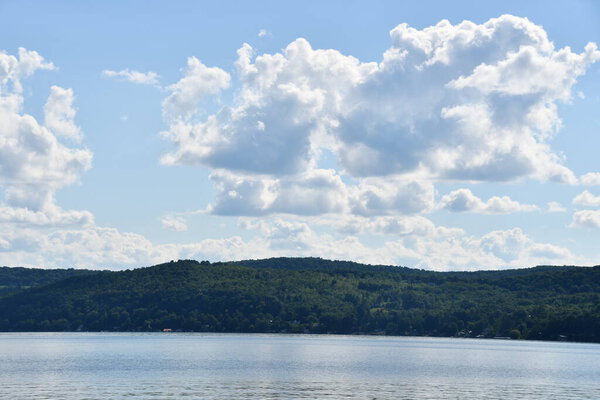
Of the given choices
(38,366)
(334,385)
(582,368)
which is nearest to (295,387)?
(334,385)

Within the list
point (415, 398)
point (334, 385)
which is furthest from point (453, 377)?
point (415, 398)

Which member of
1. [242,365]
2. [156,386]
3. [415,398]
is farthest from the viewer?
[242,365]

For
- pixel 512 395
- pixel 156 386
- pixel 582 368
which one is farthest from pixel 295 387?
pixel 582 368

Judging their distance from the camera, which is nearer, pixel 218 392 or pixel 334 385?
pixel 218 392

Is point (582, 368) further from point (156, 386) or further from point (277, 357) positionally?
point (156, 386)

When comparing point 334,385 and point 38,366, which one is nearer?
point 334,385

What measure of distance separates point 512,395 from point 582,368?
2456 inches

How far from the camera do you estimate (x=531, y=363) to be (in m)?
184

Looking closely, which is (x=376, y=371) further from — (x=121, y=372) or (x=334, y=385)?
(x=121, y=372)

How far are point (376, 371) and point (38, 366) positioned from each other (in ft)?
198

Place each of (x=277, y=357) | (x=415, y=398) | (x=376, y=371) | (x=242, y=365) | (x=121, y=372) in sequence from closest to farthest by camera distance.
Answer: (x=415, y=398) < (x=121, y=372) < (x=376, y=371) < (x=242, y=365) < (x=277, y=357)

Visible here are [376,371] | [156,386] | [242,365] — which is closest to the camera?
[156,386]

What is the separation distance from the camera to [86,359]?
182m

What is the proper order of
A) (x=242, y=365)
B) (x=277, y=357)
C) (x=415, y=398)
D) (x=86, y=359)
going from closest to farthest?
(x=415, y=398) → (x=242, y=365) → (x=86, y=359) → (x=277, y=357)
